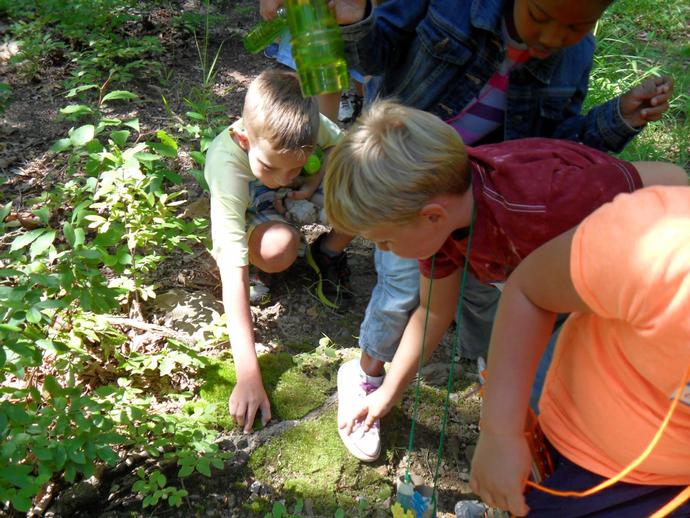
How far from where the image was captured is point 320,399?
7.24 feet

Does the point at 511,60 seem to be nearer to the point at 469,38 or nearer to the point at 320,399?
the point at 469,38

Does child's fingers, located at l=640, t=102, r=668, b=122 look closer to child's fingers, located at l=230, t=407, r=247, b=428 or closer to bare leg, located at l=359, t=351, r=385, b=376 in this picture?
bare leg, located at l=359, t=351, r=385, b=376

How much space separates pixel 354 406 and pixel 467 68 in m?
A: 1.17

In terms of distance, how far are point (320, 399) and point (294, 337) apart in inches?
14.7

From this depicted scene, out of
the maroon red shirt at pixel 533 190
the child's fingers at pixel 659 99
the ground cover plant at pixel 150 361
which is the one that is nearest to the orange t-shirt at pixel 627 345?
the maroon red shirt at pixel 533 190

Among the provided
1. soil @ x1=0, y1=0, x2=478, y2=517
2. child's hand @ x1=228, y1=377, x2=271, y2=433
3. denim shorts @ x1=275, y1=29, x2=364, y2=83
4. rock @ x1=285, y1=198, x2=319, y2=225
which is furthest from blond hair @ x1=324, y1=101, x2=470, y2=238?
denim shorts @ x1=275, y1=29, x2=364, y2=83

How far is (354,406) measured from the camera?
2012 mm

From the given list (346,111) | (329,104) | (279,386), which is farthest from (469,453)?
(346,111)

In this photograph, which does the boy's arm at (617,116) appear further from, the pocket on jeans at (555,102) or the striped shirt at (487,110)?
the striped shirt at (487,110)

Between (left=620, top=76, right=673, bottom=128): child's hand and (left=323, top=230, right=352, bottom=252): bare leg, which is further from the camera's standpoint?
(left=323, top=230, right=352, bottom=252): bare leg

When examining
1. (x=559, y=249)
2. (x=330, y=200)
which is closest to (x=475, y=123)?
(x=330, y=200)

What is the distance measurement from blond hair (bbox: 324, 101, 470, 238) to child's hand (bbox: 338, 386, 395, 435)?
74cm

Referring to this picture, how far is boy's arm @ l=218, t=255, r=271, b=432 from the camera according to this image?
6.68 ft

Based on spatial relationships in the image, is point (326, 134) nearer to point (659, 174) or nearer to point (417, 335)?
point (417, 335)
